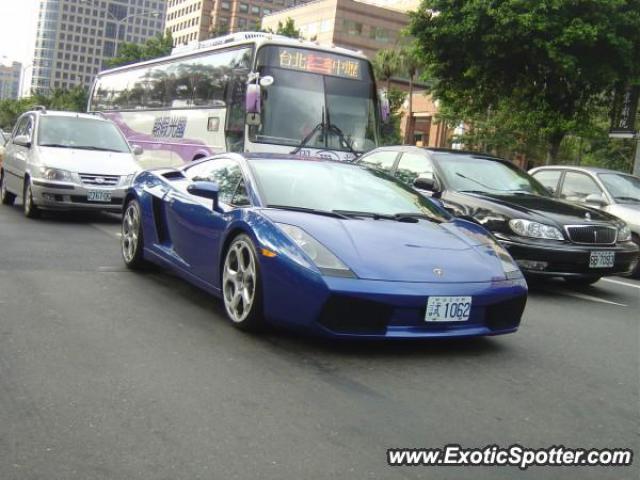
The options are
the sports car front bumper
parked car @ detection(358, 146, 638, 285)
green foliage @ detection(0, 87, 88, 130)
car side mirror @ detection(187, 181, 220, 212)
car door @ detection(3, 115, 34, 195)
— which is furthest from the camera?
green foliage @ detection(0, 87, 88, 130)

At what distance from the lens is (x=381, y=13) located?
91.9 meters

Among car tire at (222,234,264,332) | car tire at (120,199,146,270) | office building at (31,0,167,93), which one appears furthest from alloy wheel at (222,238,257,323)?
office building at (31,0,167,93)

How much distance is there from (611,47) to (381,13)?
76325mm

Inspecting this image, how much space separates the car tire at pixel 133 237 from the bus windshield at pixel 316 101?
255 inches

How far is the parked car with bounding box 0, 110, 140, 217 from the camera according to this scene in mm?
10977

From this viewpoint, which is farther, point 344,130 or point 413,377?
point 344,130

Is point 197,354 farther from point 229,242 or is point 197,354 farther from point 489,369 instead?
point 489,369

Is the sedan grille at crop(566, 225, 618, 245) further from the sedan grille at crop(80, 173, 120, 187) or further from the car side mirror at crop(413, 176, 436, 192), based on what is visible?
the sedan grille at crop(80, 173, 120, 187)

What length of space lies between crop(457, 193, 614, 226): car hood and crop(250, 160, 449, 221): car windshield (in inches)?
88.1

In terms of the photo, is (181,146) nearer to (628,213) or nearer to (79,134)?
(79,134)

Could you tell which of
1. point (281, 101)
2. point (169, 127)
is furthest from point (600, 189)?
point (169, 127)

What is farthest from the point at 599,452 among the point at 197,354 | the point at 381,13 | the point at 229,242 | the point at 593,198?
the point at 381,13

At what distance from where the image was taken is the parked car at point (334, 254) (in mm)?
4578

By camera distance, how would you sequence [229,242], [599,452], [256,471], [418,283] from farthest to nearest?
[229,242] < [418,283] < [599,452] < [256,471]
